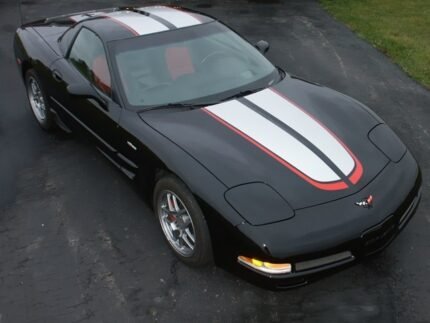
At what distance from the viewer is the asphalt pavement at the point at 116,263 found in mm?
3066

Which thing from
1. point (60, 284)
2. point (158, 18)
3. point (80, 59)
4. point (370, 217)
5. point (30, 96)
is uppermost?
point (158, 18)

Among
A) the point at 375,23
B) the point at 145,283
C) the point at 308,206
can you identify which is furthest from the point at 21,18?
the point at 308,206

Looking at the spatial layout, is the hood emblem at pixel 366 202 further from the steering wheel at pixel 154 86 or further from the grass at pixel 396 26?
the grass at pixel 396 26

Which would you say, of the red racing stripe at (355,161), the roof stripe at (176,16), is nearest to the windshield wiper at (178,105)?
the red racing stripe at (355,161)

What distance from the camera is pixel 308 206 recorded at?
2.81 meters

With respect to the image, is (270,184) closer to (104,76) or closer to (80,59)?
(104,76)

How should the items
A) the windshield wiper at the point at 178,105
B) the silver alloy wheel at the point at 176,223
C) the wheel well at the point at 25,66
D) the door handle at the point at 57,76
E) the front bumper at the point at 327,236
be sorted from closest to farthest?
the front bumper at the point at 327,236, the silver alloy wheel at the point at 176,223, the windshield wiper at the point at 178,105, the door handle at the point at 57,76, the wheel well at the point at 25,66

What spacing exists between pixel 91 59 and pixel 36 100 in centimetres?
147

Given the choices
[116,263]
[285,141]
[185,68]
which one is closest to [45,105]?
[185,68]

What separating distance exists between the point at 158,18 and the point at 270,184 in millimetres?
2179

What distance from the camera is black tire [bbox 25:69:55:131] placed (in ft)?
15.9

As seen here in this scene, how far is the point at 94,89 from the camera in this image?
3.87 meters

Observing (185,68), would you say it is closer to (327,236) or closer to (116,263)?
(116,263)

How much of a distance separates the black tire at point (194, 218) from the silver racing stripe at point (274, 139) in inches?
24.5
